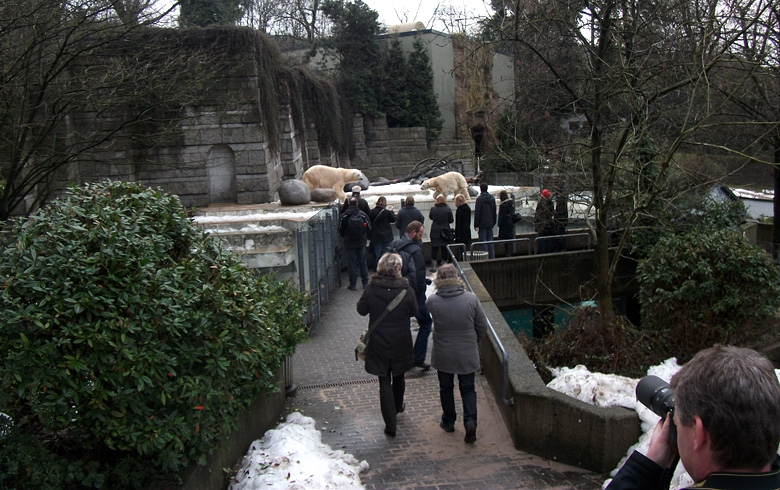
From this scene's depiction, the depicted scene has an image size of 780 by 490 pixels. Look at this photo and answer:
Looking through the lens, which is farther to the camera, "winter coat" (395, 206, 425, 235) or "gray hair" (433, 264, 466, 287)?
"winter coat" (395, 206, 425, 235)

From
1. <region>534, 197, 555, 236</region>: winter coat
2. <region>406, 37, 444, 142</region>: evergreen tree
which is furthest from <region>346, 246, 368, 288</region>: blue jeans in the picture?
<region>406, 37, 444, 142</region>: evergreen tree

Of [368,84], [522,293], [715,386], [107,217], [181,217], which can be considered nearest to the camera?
[715,386]

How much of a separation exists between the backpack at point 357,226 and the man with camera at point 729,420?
9807 millimetres

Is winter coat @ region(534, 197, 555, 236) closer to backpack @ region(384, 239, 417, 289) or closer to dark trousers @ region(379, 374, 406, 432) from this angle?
backpack @ region(384, 239, 417, 289)

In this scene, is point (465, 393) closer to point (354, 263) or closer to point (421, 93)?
point (354, 263)

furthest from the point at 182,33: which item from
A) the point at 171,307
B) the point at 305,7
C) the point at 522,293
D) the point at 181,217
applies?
the point at 305,7

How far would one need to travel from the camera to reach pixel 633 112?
7578 mm

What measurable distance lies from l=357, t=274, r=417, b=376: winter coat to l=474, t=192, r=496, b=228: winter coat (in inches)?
285

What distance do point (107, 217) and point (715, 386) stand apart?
12.4 feet

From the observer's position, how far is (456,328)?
241 inches

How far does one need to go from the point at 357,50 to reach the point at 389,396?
1137 inches

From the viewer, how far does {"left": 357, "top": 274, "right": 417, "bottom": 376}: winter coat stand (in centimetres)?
618

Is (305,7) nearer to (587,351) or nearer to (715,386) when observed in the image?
(587,351)

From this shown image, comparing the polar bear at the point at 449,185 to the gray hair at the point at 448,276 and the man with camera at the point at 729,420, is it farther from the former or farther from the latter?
the man with camera at the point at 729,420
